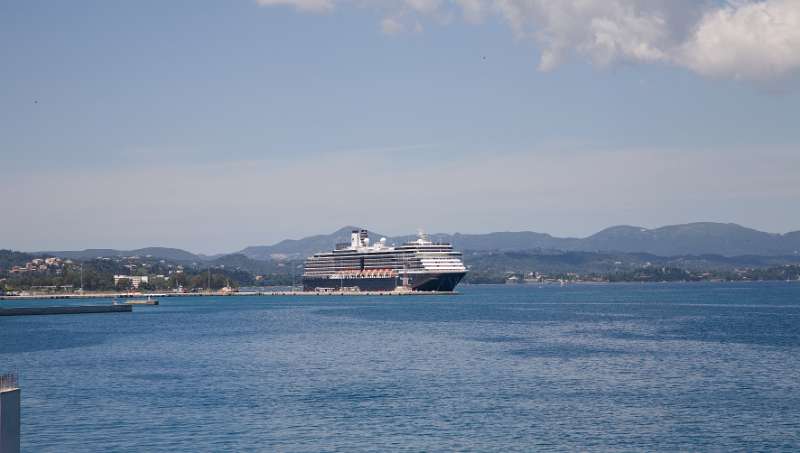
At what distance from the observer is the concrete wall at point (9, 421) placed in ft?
68.4

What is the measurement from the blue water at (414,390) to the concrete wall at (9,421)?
9.26 m

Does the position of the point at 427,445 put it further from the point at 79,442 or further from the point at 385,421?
the point at 79,442

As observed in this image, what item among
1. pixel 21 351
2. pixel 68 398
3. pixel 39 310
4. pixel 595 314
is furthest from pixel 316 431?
pixel 39 310

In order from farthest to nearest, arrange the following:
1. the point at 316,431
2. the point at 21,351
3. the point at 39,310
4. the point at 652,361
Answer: the point at 39,310 < the point at 21,351 < the point at 652,361 < the point at 316,431

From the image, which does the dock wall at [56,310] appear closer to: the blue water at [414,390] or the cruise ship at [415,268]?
the blue water at [414,390]

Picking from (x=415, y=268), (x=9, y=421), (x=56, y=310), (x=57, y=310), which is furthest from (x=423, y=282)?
(x=9, y=421)

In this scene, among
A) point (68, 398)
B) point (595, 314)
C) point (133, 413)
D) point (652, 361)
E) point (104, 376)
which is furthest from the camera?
point (595, 314)

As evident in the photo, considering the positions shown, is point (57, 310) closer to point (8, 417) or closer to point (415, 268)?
point (415, 268)

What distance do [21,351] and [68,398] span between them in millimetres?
26175

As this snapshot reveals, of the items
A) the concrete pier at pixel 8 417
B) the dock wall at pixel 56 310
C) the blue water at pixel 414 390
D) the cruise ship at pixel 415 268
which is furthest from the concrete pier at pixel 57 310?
the concrete pier at pixel 8 417

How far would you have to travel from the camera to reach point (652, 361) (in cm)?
5331

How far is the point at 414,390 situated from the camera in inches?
1682

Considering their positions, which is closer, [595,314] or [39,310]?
[595,314]

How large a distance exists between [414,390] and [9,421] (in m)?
23.6
